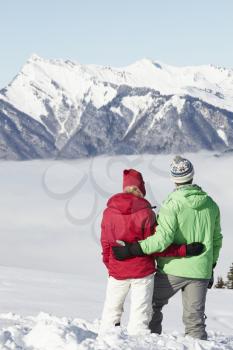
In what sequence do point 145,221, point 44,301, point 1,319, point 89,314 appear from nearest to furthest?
point 145,221 → point 1,319 → point 89,314 → point 44,301

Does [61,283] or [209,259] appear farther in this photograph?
[61,283]

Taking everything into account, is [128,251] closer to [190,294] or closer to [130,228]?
[130,228]

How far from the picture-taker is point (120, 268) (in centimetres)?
738

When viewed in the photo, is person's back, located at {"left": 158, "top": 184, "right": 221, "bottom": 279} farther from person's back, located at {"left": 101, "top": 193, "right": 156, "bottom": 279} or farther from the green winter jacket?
person's back, located at {"left": 101, "top": 193, "right": 156, "bottom": 279}

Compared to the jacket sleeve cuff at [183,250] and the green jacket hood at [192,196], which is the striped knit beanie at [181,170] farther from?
the jacket sleeve cuff at [183,250]

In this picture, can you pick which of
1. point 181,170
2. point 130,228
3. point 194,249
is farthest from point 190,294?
point 181,170

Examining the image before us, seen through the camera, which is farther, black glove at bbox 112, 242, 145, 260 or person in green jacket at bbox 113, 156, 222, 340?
person in green jacket at bbox 113, 156, 222, 340

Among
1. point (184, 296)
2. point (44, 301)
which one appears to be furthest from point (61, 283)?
point (184, 296)

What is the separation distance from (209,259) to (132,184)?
118 cm

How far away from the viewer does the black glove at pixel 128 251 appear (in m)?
7.19

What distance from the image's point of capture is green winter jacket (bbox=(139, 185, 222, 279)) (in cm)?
731

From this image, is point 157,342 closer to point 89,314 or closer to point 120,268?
point 120,268

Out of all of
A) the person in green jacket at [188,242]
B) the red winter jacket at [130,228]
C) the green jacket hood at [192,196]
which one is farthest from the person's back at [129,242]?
the green jacket hood at [192,196]

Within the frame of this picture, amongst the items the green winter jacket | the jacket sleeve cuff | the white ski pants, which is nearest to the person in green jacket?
the green winter jacket
